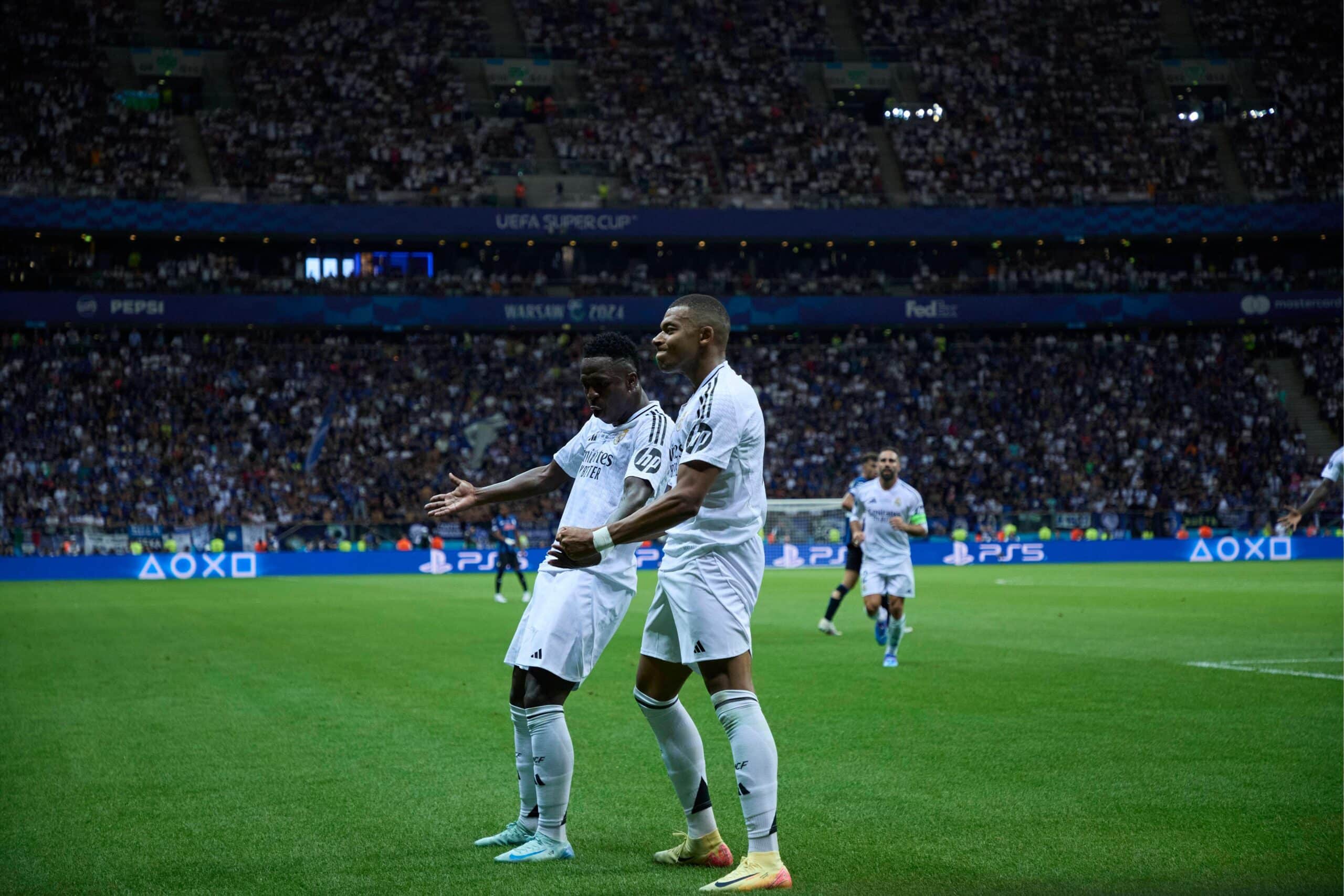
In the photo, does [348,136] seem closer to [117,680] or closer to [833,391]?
[833,391]

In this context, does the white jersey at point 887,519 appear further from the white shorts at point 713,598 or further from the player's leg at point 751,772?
the player's leg at point 751,772

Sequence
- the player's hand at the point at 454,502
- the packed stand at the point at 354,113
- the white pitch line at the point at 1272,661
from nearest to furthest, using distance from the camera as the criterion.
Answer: the player's hand at the point at 454,502 → the white pitch line at the point at 1272,661 → the packed stand at the point at 354,113

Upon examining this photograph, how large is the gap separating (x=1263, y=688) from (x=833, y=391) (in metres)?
40.3

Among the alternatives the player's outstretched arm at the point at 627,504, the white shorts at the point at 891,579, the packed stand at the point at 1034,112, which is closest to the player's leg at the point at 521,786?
the player's outstretched arm at the point at 627,504

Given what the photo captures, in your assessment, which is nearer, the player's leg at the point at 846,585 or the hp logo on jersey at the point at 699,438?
the hp logo on jersey at the point at 699,438

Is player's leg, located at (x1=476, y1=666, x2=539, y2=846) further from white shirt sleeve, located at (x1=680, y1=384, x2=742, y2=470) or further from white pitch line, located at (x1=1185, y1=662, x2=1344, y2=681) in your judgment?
white pitch line, located at (x1=1185, y1=662, x2=1344, y2=681)

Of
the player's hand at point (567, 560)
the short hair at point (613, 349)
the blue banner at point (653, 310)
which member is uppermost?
the blue banner at point (653, 310)

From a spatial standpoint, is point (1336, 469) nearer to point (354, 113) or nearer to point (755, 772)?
point (755, 772)

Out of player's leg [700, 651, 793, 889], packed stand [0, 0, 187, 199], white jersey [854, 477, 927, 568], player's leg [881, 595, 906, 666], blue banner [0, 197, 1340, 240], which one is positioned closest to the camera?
player's leg [700, 651, 793, 889]

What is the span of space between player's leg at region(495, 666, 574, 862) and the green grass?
184 mm

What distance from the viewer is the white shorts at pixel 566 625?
6781 millimetres

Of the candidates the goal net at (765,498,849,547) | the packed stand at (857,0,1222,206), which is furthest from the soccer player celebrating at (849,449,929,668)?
the packed stand at (857,0,1222,206)

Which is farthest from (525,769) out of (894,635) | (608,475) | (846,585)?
(846,585)

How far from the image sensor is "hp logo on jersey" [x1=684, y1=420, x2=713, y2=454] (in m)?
5.99
